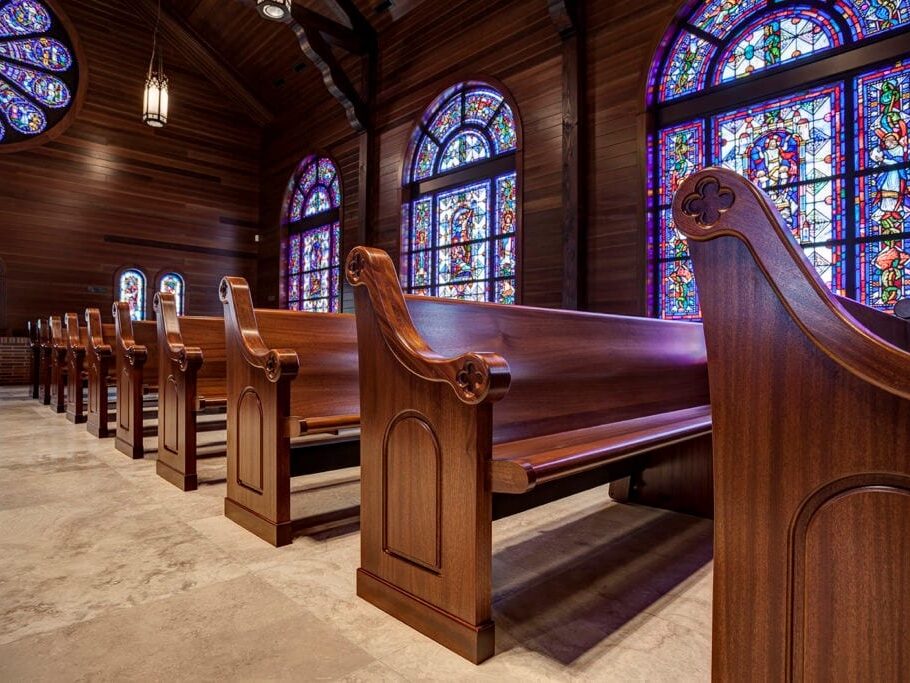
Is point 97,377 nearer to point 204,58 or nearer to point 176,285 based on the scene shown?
point 176,285

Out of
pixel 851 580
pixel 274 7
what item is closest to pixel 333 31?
pixel 274 7

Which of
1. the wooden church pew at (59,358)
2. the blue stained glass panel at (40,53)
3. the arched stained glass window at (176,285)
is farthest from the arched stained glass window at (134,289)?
the wooden church pew at (59,358)

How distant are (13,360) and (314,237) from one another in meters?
4.50

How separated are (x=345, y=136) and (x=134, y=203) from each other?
3.68m

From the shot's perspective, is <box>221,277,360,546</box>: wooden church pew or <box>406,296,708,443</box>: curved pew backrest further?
<box>221,277,360,546</box>: wooden church pew

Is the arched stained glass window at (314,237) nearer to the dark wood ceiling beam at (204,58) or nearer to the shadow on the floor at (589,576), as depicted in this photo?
the dark wood ceiling beam at (204,58)

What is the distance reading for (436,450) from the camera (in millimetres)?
1307

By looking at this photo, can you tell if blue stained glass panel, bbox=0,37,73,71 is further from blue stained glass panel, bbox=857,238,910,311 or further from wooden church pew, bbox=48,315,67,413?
blue stained glass panel, bbox=857,238,910,311

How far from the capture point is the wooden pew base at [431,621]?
1.21m

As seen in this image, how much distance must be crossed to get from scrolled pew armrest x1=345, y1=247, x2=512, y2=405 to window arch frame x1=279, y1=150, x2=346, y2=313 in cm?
675

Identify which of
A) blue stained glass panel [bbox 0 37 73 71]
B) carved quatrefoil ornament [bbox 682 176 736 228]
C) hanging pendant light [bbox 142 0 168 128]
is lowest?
carved quatrefoil ornament [bbox 682 176 736 228]

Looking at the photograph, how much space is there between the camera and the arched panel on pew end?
2.19 feet

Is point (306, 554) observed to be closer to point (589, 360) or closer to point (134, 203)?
point (589, 360)

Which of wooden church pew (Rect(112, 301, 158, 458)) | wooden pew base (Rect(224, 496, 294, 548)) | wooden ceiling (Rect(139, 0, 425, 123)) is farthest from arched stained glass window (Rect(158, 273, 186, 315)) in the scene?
wooden pew base (Rect(224, 496, 294, 548))
